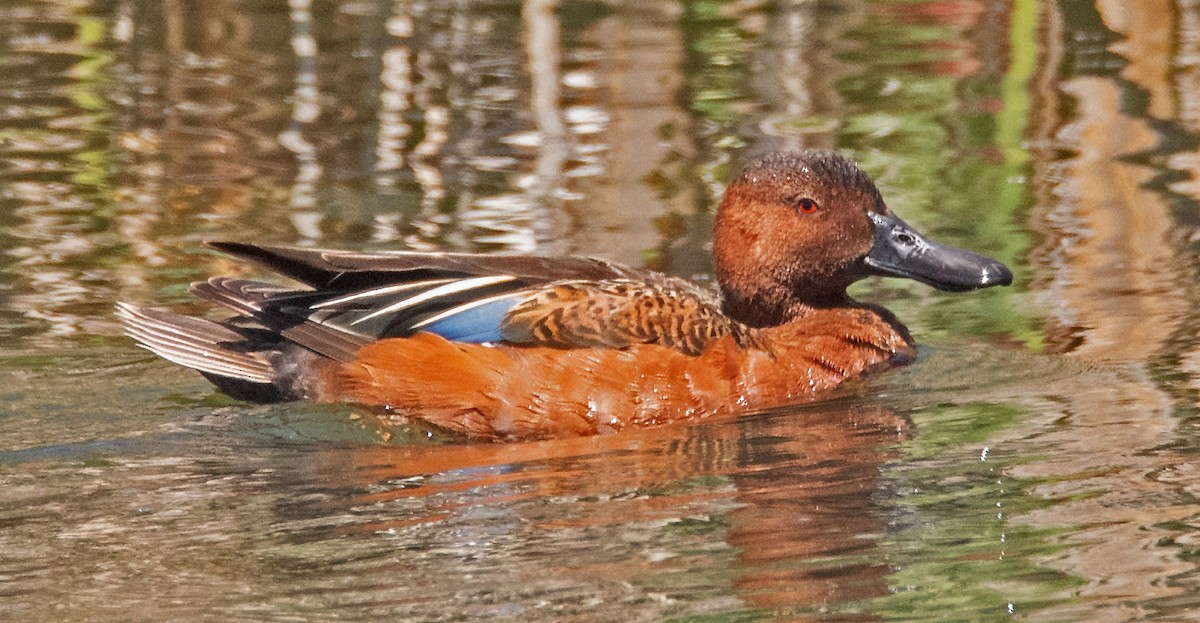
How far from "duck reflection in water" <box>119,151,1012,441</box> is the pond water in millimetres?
163

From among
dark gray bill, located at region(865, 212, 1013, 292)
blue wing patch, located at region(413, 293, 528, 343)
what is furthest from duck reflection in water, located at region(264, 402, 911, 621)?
dark gray bill, located at region(865, 212, 1013, 292)

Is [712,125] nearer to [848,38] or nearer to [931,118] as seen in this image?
[931,118]

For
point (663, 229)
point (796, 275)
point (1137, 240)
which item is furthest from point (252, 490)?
point (1137, 240)

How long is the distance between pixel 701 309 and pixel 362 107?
464 cm

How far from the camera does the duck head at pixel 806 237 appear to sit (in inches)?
257

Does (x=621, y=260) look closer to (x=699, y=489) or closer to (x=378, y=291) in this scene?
(x=378, y=291)

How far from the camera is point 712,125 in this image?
987 cm

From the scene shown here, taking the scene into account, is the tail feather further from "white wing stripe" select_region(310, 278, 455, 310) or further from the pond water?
"white wing stripe" select_region(310, 278, 455, 310)

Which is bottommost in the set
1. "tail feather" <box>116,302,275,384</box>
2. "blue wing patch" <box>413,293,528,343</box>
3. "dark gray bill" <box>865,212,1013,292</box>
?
"tail feather" <box>116,302,275,384</box>

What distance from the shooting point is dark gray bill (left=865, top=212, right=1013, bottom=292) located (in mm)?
6316

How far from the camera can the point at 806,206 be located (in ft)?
21.5

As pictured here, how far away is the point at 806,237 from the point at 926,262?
1.43 feet

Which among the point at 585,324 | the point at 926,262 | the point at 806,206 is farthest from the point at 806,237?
the point at 585,324

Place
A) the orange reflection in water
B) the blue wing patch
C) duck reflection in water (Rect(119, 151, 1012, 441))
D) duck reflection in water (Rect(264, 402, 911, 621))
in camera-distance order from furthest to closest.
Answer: the blue wing patch → duck reflection in water (Rect(119, 151, 1012, 441)) → the orange reflection in water → duck reflection in water (Rect(264, 402, 911, 621))
